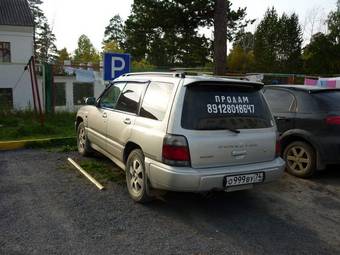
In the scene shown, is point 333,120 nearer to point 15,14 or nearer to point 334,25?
point 15,14

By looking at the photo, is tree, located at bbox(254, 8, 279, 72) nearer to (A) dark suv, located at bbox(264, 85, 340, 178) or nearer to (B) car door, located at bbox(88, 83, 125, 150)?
(A) dark suv, located at bbox(264, 85, 340, 178)

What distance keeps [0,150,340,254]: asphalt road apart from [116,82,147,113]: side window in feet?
3.99

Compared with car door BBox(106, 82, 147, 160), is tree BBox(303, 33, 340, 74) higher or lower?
higher

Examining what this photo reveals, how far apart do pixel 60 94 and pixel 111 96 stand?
11.3m

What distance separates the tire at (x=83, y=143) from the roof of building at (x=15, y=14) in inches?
976

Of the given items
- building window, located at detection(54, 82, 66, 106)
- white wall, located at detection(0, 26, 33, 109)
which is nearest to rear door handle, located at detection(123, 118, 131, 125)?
building window, located at detection(54, 82, 66, 106)

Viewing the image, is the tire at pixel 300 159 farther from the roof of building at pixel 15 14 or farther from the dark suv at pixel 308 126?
the roof of building at pixel 15 14

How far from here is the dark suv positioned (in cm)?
606

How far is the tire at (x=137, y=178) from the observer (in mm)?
4785

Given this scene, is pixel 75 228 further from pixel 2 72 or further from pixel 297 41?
pixel 297 41

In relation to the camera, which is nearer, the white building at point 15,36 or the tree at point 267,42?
the white building at point 15,36

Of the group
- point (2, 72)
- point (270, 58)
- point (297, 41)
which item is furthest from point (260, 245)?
point (297, 41)

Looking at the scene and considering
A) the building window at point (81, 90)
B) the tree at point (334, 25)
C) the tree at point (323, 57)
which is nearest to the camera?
the building window at point (81, 90)

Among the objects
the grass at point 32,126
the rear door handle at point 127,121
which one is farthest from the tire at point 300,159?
the grass at point 32,126
